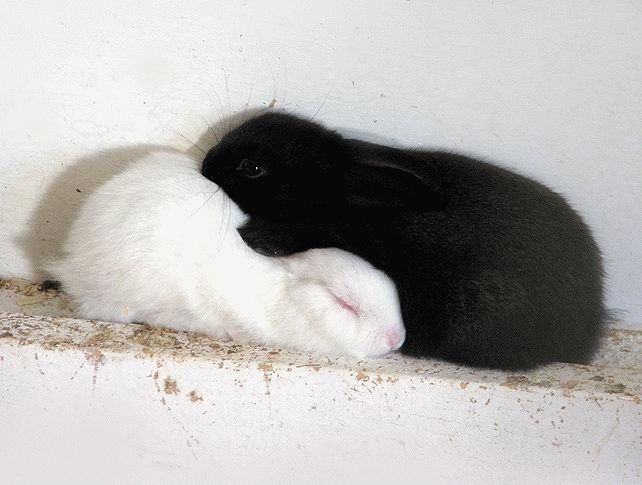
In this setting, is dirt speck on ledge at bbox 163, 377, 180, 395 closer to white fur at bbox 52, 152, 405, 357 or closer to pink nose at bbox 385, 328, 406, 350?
white fur at bbox 52, 152, 405, 357

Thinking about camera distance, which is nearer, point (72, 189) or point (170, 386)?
point (170, 386)

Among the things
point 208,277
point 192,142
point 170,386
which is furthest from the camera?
point 192,142

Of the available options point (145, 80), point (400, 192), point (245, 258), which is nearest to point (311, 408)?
point (245, 258)

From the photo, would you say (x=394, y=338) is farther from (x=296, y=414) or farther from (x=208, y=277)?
(x=208, y=277)

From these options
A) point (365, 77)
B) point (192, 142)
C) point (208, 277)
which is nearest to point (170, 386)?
point (208, 277)

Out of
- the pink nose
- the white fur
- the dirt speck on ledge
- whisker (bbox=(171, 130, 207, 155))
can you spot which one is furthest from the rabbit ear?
the dirt speck on ledge

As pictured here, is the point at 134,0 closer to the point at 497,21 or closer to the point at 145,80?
the point at 145,80

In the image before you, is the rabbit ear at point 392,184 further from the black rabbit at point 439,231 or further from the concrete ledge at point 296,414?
the concrete ledge at point 296,414
